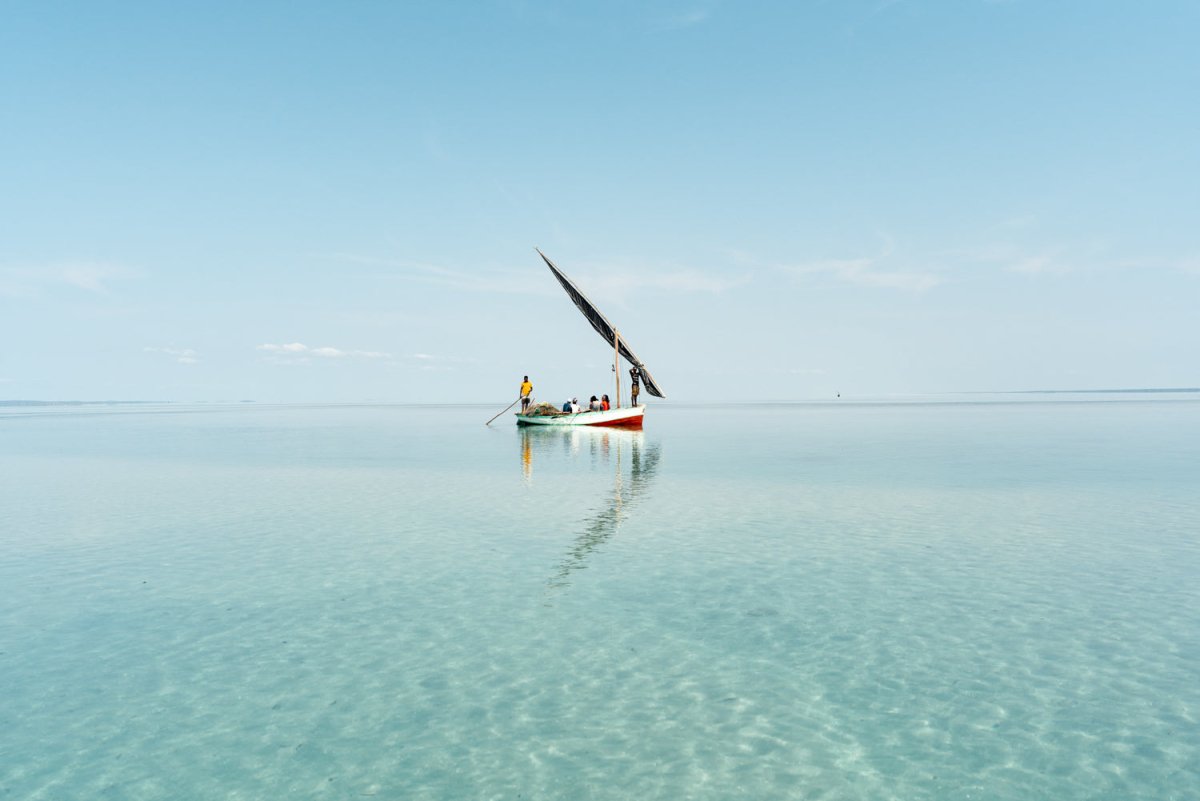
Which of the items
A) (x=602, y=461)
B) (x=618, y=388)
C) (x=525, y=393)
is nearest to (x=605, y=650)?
(x=602, y=461)

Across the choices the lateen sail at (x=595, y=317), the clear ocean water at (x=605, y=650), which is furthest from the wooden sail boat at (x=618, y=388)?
the clear ocean water at (x=605, y=650)

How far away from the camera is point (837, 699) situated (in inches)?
353

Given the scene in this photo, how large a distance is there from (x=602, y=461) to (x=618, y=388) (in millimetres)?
23816

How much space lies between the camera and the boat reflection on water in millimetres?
17250

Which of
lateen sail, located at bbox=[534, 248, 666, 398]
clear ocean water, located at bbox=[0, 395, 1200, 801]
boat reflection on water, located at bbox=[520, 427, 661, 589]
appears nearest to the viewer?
clear ocean water, located at bbox=[0, 395, 1200, 801]

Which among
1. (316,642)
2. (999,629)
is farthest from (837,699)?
(316,642)

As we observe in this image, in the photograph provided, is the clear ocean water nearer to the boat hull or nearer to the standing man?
the boat hull

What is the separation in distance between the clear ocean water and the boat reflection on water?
24cm

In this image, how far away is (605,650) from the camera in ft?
35.0

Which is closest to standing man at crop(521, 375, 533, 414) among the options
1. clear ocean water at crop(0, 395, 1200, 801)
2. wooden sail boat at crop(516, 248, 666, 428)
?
wooden sail boat at crop(516, 248, 666, 428)

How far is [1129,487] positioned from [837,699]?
25.7 meters

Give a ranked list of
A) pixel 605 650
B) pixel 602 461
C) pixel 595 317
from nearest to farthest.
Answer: pixel 605 650 < pixel 602 461 < pixel 595 317

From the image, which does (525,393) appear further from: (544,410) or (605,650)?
(605,650)

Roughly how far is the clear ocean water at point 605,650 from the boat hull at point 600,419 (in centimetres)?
3761
